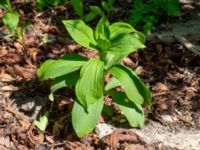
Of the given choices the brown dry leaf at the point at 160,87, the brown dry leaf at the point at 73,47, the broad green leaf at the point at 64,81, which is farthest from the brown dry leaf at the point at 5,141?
the brown dry leaf at the point at 160,87

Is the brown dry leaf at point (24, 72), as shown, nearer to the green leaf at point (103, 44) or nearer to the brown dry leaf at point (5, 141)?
the brown dry leaf at point (5, 141)

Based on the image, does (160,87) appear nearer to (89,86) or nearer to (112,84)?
(112,84)

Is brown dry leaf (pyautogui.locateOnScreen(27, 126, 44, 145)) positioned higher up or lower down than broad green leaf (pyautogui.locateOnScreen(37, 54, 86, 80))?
lower down

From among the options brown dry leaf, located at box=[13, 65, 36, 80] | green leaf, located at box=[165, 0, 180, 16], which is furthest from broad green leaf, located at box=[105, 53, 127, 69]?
green leaf, located at box=[165, 0, 180, 16]

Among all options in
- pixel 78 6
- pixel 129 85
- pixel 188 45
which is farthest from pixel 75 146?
pixel 188 45

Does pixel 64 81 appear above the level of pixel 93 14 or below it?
below

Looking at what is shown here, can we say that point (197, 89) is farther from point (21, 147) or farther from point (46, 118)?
point (21, 147)

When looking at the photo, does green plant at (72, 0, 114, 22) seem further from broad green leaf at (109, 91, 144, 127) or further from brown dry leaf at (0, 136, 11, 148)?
brown dry leaf at (0, 136, 11, 148)
